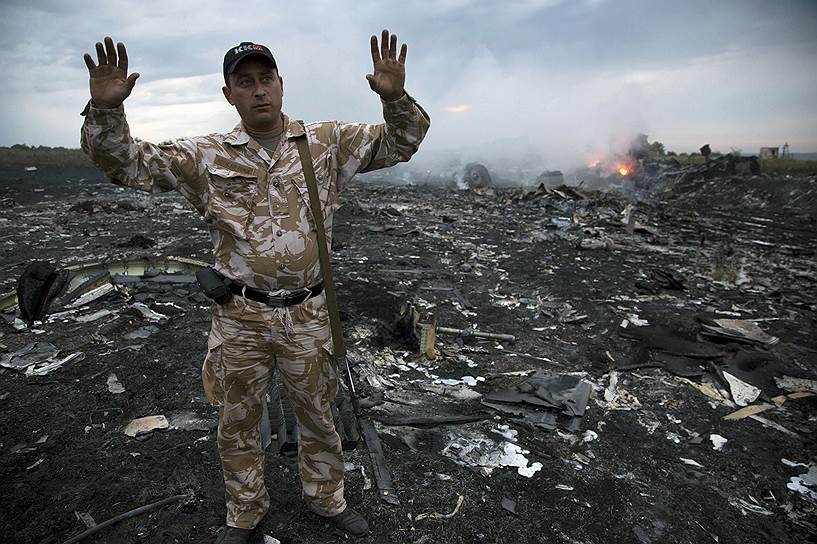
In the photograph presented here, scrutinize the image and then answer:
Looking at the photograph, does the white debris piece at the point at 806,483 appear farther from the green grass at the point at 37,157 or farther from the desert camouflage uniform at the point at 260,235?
the green grass at the point at 37,157

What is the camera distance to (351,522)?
8.11 feet

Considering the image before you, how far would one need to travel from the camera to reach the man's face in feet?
6.50

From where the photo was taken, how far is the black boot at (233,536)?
7.61 feet

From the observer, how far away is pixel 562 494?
288 centimetres

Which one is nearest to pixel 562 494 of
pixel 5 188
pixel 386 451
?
pixel 386 451

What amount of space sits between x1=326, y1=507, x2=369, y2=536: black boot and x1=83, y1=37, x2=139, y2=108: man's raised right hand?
7.41 ft

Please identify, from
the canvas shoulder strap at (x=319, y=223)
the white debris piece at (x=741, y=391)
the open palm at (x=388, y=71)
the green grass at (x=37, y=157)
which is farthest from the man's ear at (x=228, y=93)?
the green grass at (x=37, y=157)

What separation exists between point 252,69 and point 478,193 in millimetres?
17852

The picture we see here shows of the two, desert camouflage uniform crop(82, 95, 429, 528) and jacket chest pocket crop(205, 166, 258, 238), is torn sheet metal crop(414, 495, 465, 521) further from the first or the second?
jacket chest pocket crop(205, 166, 258, 238)

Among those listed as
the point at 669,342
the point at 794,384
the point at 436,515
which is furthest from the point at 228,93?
the point at 794,384

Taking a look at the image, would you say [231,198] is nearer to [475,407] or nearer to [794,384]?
[475,407]

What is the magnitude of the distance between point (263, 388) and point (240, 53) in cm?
157

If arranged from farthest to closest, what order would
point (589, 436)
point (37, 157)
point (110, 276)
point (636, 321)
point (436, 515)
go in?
point (37, 157)
point (110, 276)
point (636, 321)
point (589, 436)
point (436, 515)

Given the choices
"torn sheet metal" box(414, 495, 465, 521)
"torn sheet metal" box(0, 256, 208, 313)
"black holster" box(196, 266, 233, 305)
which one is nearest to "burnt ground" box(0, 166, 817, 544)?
"torn sheet metal" box(414, 495, 465, 521)
